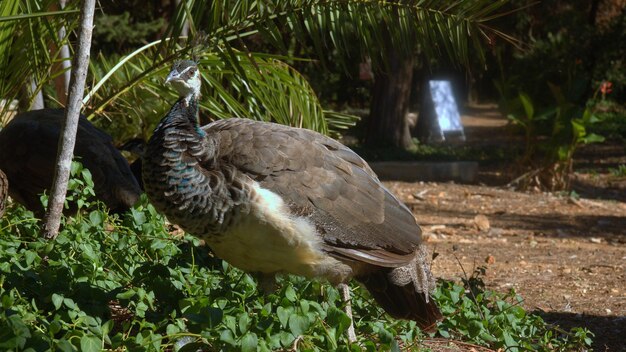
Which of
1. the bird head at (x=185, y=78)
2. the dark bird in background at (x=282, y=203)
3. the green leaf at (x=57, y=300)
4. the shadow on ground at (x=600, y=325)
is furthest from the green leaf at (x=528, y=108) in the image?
the green leaf at (x=57, y=300)

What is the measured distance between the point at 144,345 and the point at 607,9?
64.0 ft

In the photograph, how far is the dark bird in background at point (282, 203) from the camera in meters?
4.02

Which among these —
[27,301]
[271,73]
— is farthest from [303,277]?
[271,73]

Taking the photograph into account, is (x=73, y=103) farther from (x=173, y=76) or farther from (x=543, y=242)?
(x=543, y=242)

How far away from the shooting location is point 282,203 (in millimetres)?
4082

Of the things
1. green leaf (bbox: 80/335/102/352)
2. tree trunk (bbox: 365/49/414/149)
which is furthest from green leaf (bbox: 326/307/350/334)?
tree trunk (bbox: 365/49/414/149)

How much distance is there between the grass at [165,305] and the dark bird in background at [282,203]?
0.53 ft

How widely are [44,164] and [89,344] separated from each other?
123 inches

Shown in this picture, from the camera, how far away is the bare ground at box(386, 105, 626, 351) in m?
6.55

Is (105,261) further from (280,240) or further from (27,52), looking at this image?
(27,52)

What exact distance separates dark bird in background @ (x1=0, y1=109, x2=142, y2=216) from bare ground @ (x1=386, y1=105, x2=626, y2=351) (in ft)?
7.67

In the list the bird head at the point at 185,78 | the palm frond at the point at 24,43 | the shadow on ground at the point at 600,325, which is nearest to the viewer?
the bird head at the point at 185,78

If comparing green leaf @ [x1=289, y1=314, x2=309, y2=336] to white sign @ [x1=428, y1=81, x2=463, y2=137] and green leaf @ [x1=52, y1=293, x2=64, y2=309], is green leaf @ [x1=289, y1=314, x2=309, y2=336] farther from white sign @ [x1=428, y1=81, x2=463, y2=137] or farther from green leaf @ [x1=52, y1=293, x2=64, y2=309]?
white sign @ [x1=428, y1=81, x2=463, y2=137]

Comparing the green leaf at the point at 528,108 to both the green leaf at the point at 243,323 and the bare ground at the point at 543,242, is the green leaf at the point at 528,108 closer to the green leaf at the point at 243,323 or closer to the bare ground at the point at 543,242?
the bare ground at the point at 543,242
